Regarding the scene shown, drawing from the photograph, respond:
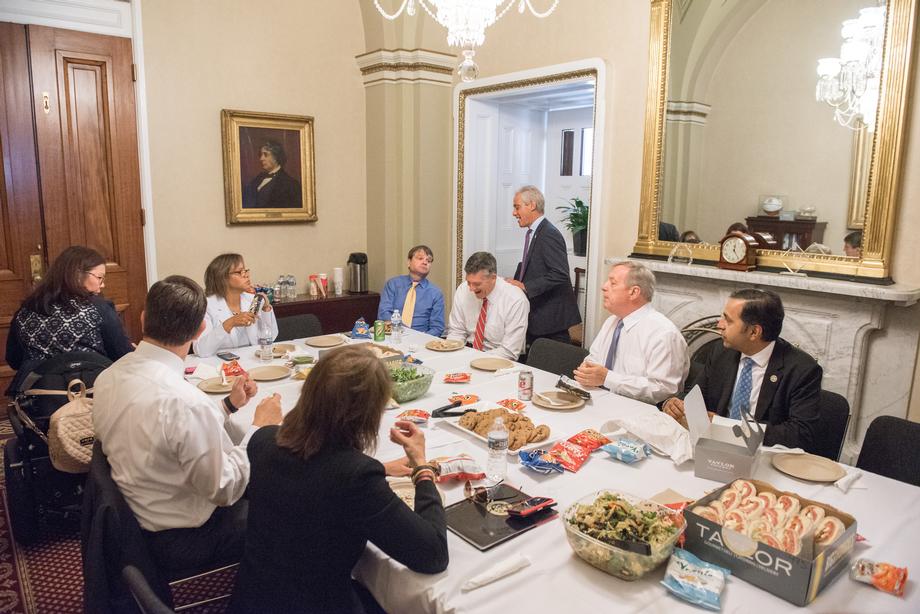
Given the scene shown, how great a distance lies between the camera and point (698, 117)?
171 inches

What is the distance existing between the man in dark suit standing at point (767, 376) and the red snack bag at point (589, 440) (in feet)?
1.68

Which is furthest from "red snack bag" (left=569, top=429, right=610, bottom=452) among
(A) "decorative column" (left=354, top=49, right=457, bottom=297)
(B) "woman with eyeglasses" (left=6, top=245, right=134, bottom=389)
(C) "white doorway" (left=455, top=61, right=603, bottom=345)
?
(A) "decorative column" (left=354, top=49, right=457, bottom=297)

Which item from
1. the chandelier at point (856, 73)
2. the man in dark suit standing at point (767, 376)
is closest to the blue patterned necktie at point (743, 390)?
the man in dark suit standing at point (767, 376)

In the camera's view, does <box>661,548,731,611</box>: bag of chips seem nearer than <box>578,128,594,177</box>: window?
Yes

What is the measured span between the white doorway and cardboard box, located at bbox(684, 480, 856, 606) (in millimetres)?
3540

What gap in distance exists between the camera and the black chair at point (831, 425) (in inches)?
102

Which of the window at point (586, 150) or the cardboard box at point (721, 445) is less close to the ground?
the window at point (586, 150)

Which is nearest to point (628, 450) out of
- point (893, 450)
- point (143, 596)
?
point (893, 450)

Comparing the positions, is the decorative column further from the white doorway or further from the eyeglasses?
the eyeglasses

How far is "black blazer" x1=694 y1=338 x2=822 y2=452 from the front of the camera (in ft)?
8.12

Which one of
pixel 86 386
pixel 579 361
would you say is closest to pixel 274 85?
pixel 86 386

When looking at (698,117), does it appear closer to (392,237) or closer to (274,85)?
(392,237)

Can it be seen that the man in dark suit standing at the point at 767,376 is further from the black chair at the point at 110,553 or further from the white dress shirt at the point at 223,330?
the white dress shirt at the point at 223,330

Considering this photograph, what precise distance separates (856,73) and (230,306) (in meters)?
3.78
